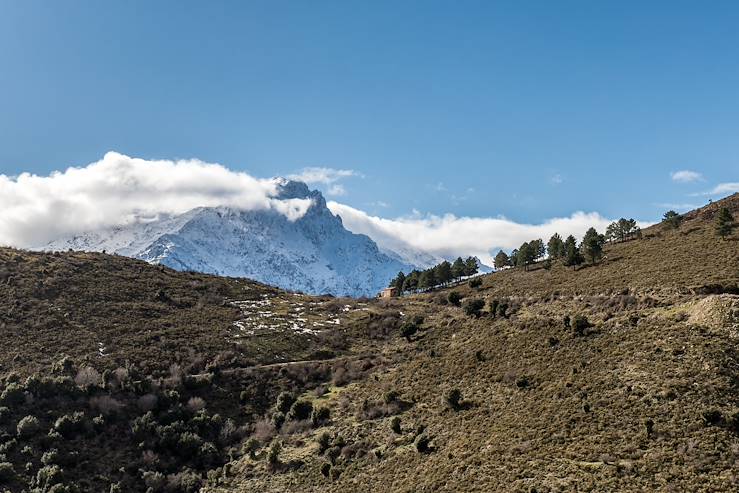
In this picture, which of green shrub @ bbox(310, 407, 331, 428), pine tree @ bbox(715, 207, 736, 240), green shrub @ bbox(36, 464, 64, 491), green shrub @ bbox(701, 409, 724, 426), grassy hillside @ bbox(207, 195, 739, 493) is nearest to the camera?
grassy hillside @ bbox(207, 195, 739, 493)

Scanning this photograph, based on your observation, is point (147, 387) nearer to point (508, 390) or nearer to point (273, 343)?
point (273, 343)

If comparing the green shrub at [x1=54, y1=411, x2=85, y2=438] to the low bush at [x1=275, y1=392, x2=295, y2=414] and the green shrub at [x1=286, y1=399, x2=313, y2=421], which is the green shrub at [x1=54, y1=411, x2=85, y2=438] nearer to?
the low bush at [x1=275, y1=392, x2=295, y2=414]

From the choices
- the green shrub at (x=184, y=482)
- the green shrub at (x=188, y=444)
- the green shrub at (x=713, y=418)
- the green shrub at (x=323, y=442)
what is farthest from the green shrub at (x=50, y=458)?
the green shrub at (x=713, y=418)

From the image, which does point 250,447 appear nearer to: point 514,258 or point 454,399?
point 454,399

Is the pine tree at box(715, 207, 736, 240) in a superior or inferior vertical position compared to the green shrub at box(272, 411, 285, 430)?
superior

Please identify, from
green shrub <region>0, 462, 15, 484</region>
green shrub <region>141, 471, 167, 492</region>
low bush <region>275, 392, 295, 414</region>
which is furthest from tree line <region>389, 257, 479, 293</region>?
green shrub <region>0, 462, 15, 484</region>

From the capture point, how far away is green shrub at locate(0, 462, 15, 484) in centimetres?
4462

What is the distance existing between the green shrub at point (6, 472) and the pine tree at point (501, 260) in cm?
9636

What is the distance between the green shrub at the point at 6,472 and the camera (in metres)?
44.6

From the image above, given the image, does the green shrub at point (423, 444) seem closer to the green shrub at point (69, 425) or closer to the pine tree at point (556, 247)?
the green shrub at point (69, 425)

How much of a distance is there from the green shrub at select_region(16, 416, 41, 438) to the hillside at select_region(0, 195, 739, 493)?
0.22m

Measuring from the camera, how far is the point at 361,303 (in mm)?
106125

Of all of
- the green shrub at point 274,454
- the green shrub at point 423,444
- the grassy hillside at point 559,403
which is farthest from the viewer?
the green shrub at point 274,454

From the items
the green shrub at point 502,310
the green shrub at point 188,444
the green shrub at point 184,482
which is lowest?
the green shrub at point 184,482
